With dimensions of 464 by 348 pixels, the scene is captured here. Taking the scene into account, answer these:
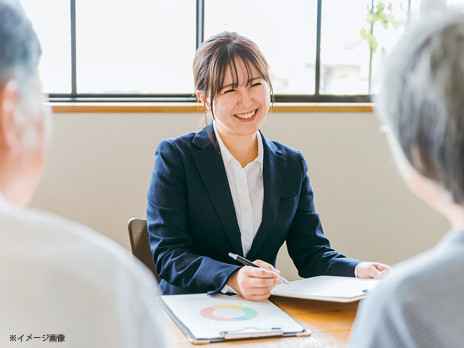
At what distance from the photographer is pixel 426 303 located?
72cm

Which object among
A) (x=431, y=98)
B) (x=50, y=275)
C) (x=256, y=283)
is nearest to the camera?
(x=50, y=275)

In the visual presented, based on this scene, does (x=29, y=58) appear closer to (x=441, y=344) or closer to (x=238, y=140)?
(x=441, y=344)

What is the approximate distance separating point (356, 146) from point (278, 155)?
180cm

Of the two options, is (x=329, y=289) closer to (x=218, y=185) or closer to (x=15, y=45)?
(x=218, y=185)

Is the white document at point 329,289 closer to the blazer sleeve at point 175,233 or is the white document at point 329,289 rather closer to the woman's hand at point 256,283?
the woman's hand at point 256,283

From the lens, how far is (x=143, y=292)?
69 cm

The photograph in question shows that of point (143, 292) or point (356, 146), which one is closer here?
point (143, 292)

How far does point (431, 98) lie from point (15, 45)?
18.6 inches

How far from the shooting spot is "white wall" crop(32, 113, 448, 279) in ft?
11.4

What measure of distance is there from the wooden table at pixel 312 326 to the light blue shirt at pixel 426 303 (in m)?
0.74

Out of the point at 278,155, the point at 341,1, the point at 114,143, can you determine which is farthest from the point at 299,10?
the point at 278,155

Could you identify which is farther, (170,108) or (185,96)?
(185,96)

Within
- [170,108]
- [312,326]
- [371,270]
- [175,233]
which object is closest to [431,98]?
[312,326]

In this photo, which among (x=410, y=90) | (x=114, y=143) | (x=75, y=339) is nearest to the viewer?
(x=75, y=339)
